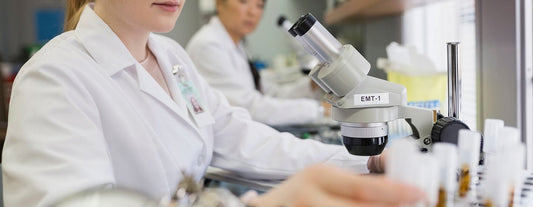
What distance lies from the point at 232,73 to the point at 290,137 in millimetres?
1209

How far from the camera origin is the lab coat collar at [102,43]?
1.12 metres

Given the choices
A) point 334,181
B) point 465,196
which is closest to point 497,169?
point 465,196

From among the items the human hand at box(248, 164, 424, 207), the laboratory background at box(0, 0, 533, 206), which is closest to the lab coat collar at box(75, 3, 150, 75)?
the laboratory background at box(0, 0, 533, 206)

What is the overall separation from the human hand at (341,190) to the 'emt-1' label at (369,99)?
356 mm

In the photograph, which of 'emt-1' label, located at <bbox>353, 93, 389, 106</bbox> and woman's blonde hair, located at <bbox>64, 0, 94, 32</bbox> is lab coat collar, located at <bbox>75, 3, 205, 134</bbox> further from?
'emt-1' label, located at <bbox>353, 93, 389, 106</bbox>

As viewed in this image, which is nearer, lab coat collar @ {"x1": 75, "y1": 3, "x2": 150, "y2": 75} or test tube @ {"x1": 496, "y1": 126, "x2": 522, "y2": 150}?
test tube @ {"x1": 496, "y1": 126, "x2": 522, "y2": 150}

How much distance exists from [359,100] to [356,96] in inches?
0.4

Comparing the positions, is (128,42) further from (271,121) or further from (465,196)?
(271,121)

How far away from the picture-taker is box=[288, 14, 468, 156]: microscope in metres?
0.91

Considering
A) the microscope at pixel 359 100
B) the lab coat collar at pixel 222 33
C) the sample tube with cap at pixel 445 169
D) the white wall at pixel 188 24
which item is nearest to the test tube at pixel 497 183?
the sample tube with cap at pixel 445 169

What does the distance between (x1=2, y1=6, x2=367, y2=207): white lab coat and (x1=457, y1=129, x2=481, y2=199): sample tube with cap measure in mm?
385

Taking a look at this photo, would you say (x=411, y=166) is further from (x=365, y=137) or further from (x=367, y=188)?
(x=365, y=137)

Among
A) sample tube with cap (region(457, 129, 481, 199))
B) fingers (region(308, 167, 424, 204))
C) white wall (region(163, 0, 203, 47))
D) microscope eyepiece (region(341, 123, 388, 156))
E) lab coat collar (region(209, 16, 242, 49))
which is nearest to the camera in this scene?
fingers (region(308, 167, 424, 204))

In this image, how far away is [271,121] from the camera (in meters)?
2.44
